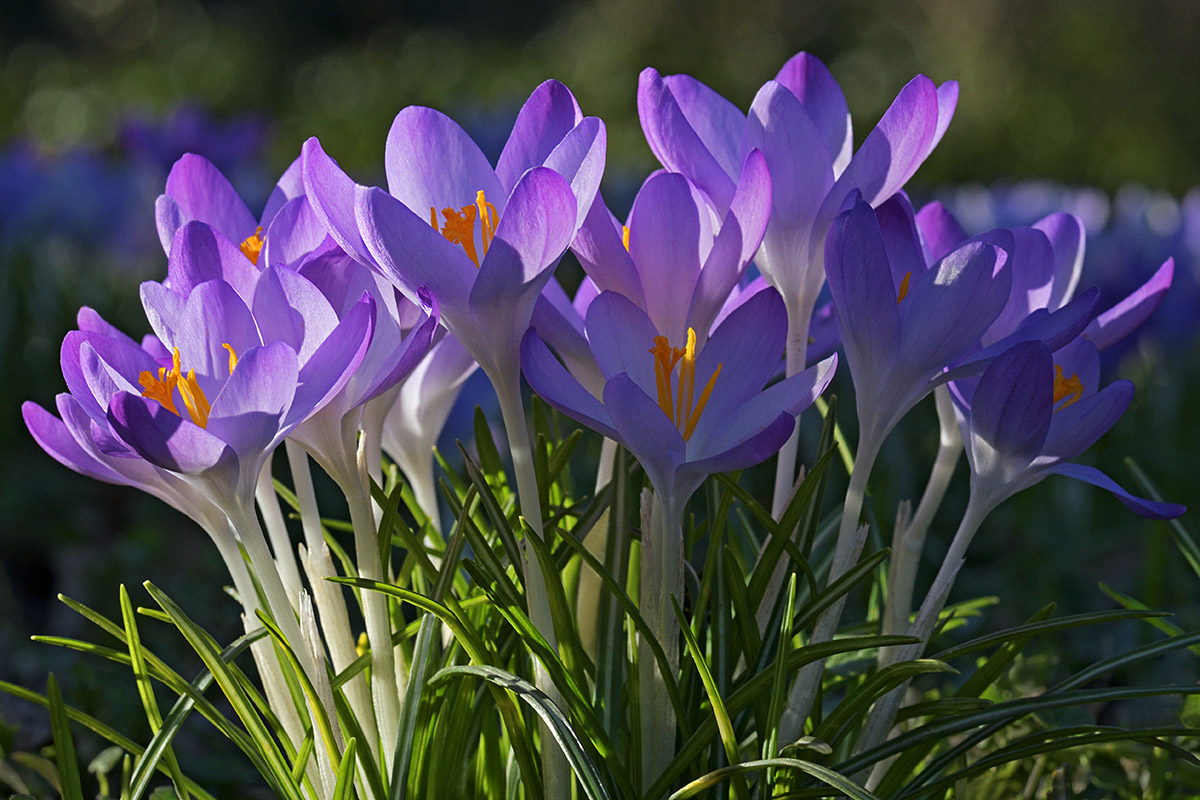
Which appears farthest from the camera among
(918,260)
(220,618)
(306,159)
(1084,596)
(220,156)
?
(220,156)

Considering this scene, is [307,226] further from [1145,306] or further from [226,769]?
[226,769]

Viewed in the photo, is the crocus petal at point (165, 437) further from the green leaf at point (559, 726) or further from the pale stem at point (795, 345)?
the pale stem at point (795, 345)

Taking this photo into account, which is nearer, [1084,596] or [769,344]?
[769,344]

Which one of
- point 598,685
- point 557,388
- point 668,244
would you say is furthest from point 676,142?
point 598,685

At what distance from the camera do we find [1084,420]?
74cm

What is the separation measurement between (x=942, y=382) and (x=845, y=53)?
11267 millimetres

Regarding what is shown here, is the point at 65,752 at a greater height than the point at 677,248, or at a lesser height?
lesser

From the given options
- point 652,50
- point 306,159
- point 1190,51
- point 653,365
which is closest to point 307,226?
point 306,159

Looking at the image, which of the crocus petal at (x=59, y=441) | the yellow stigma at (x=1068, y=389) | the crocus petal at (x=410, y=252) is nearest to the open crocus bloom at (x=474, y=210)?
the crocus petal at (x=410, y=252)

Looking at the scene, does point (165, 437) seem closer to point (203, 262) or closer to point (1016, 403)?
point (203, 262)

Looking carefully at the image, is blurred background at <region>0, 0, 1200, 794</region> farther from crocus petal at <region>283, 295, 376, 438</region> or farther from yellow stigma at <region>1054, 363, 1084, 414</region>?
crocus petal at <region>283, 295, 376, 438</region>

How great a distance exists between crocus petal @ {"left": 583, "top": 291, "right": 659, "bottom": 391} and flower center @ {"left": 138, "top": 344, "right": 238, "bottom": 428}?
22cm

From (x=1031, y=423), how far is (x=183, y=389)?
0.54 meters

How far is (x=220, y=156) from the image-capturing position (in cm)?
325
